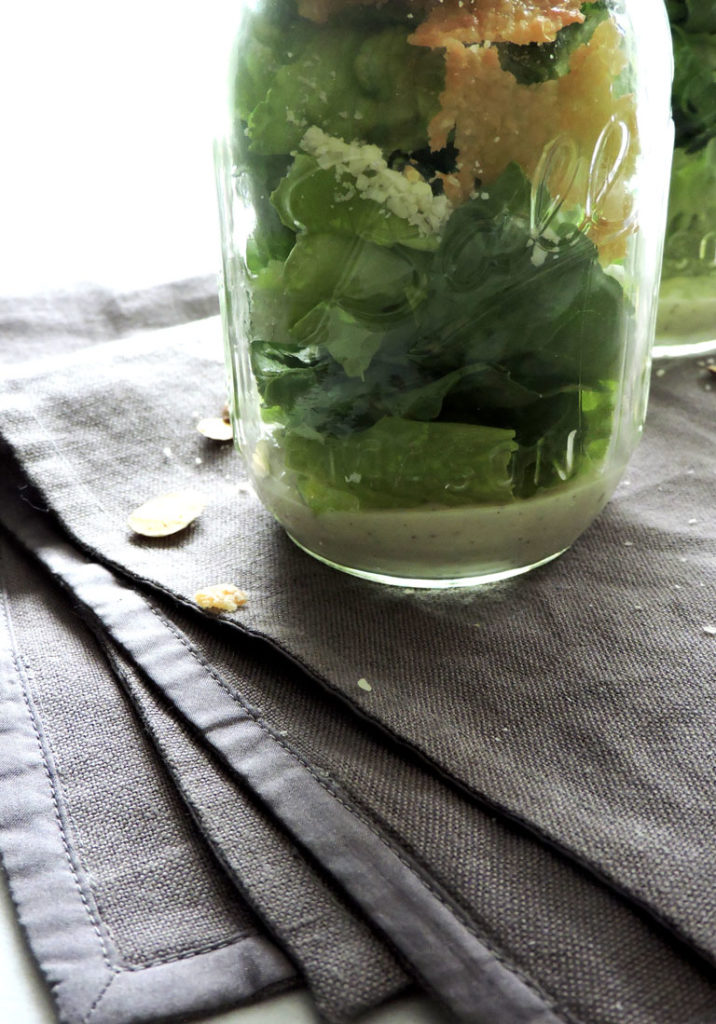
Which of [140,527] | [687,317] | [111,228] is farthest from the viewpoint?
[111,228]

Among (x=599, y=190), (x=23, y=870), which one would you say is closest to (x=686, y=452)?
(x=599, y=190)

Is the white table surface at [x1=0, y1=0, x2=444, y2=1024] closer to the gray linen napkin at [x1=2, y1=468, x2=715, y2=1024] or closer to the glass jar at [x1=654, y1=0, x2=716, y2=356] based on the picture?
the glass jar at [x1=654, y1=0, x2=716, y2=356]

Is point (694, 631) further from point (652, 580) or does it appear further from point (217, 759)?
point (217, 759)

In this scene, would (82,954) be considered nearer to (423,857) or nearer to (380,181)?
(423,857)

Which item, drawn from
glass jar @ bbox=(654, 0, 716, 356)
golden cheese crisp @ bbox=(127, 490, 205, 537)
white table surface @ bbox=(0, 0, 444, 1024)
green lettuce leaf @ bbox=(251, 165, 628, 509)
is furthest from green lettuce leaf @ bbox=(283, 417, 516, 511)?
white table surface @ bbox=(0, 0, 444, 1024)

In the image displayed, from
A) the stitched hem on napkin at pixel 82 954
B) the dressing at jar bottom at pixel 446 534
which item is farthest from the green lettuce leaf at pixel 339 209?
the stitched hem on napkin at pixel 82 954

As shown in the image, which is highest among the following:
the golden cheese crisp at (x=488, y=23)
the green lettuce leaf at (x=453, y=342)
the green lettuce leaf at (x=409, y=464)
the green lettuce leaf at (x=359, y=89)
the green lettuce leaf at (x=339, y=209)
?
the golden cheese crisp at (x=488, y=23)

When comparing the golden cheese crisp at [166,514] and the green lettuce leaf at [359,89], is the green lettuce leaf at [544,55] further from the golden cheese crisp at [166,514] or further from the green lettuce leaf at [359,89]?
the golden cheese crisp at [166,514]
